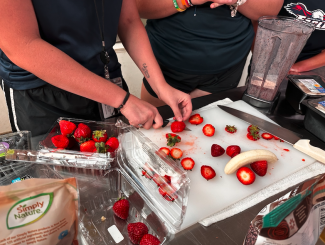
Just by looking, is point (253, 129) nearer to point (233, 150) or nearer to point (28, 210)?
point (233, 150)

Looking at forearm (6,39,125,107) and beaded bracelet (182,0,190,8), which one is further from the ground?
beaded bracelet (182,0,190,8)

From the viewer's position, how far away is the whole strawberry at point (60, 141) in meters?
0.94

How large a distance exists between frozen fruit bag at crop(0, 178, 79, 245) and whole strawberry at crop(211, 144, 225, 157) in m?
0.62

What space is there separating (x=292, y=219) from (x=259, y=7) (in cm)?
128

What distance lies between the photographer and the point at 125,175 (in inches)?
34.4

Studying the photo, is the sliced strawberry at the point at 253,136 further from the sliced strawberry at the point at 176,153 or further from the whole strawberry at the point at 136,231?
the whole strawberry at the point at 136,231

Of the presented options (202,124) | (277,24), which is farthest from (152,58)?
(277,24)

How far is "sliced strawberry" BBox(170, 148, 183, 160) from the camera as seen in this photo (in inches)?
39.2

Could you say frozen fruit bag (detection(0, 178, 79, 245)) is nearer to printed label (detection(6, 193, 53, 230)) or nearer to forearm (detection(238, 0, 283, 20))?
printed label (detection(6, 193, 53, 230))

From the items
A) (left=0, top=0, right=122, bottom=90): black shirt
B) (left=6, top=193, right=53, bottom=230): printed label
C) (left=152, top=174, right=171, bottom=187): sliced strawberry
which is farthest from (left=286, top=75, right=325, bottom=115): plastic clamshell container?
(left=6, top=193, right=53, bottom=230): printed label

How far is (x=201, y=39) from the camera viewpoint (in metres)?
1.47

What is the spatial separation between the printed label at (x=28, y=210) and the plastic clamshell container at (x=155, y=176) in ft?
1.19

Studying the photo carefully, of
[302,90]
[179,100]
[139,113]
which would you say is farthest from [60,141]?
[302,90]

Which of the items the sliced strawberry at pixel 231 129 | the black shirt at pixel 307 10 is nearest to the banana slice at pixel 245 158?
the sliced strawberry at pixel 231 129
